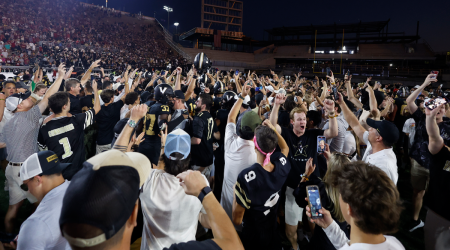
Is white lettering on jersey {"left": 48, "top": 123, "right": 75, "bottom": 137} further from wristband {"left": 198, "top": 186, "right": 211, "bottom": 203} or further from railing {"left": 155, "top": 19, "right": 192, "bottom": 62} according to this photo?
railing {"left": 155, "top": 19, "right": 192, "bottom": 62}

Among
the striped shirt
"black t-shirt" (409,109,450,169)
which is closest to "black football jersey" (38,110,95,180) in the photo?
the striped shirt

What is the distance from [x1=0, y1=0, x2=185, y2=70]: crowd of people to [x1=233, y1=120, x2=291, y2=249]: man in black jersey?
2006cm

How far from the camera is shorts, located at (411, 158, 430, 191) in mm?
4113

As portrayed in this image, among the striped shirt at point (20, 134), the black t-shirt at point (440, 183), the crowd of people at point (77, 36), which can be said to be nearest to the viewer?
the black t-shirt at point (440, 183)

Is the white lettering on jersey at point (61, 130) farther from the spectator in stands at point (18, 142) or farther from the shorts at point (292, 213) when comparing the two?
the shorts at point (292, 213)

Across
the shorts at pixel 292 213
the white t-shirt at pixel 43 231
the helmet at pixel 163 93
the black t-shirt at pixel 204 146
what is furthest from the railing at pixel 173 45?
the white t-shirt at pixel 43 231

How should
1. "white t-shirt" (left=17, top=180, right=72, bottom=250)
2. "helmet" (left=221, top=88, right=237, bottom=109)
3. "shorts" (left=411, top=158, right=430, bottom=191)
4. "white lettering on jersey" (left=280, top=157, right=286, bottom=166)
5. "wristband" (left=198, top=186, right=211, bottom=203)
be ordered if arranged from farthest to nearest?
"helmet" (left=221, top=88, right=237, bottom=109) → "shorts" (left=411, top=158, right=430, bottom=191) → "white lettering on jersey" (left=280, top=157, right=286, bottom=166) → "white t-shirt" (left=17, top=180, right=72, bottom=250) → "wristband" (left=198, top=186, right=211, bottom=203)

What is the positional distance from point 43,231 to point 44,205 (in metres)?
0.21

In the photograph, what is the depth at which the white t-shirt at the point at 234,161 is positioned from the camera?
326 centimetres

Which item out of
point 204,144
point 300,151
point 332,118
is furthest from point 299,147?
point 204,144

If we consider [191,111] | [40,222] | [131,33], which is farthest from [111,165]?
[131,33]

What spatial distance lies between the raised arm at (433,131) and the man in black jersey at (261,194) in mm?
1708

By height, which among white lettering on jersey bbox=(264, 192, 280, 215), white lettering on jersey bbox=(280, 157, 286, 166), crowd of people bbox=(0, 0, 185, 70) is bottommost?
white lettering on jersey bbox=(264, 192, 280, 215)

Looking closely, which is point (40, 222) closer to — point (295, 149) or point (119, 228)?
point (119, 228)
